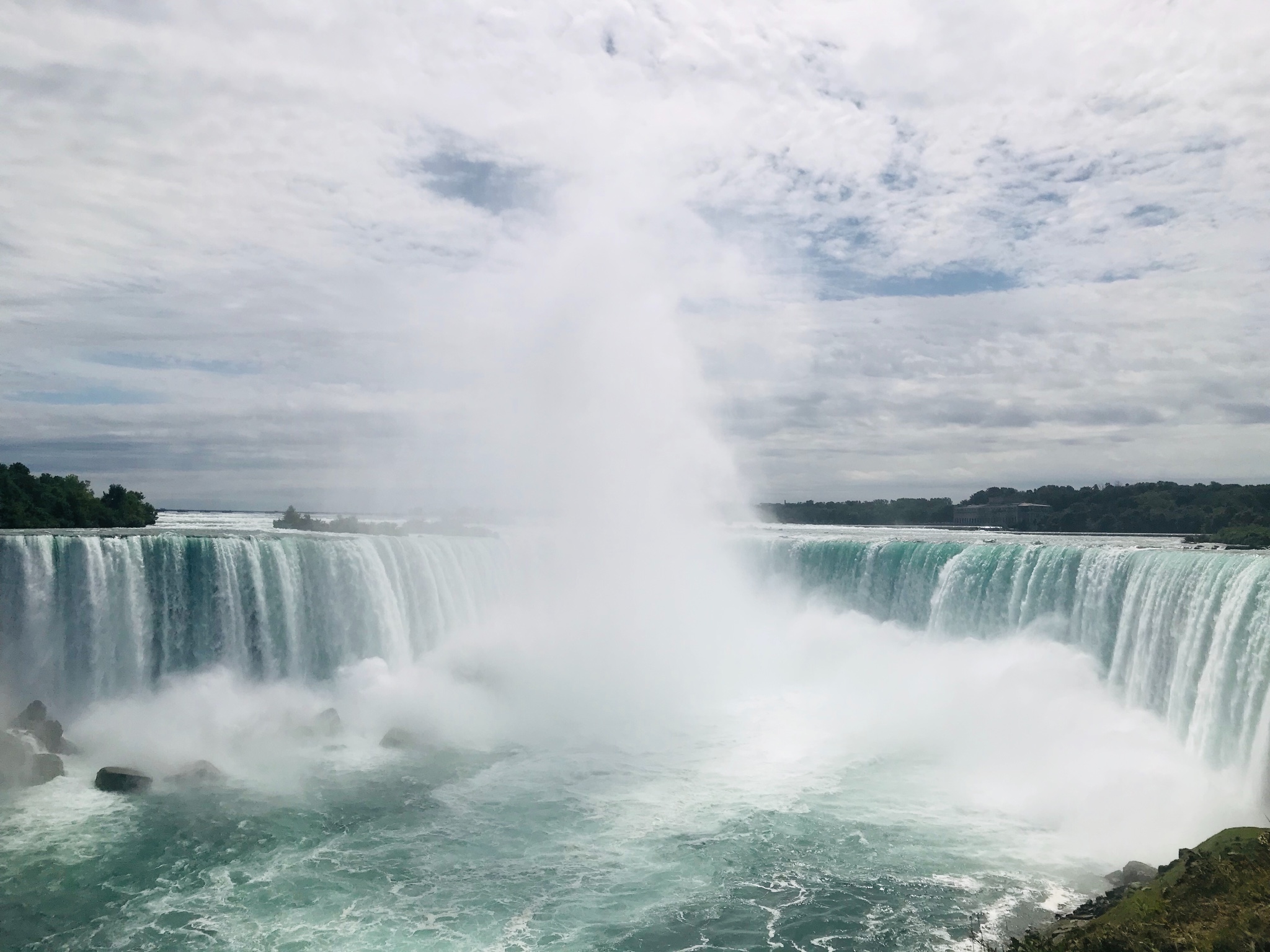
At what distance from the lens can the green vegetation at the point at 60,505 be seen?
1253 inches

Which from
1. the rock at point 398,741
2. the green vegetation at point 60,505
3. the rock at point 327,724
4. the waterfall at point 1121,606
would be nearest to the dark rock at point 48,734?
the rock at point 327,724

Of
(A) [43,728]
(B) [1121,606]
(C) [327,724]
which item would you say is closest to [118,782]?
(A) [43,728]

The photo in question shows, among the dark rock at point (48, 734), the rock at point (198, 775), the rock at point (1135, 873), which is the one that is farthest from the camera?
the dark rock at point (48, 734)

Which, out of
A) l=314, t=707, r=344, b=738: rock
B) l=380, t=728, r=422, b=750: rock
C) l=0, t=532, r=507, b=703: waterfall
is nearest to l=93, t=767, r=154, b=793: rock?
l=0, t=532, r=507, b=703: waterfall

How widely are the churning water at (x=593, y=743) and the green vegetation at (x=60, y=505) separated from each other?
13.1 m

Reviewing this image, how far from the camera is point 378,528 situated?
4119 cm

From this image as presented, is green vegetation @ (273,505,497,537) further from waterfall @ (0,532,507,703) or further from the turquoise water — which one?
the turquoise water

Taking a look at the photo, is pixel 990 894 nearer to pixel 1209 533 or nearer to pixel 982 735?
pixel 982 735

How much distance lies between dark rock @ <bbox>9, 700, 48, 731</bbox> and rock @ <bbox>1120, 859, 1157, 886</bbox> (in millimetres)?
18926

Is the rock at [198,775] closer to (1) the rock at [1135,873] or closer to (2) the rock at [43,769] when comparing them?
(2) the rock at [43,769]

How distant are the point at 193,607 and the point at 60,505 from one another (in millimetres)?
18699

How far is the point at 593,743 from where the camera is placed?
67.1 feet

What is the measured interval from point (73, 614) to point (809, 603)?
22.3 meters

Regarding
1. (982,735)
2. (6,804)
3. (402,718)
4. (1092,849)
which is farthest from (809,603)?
(6,804)
